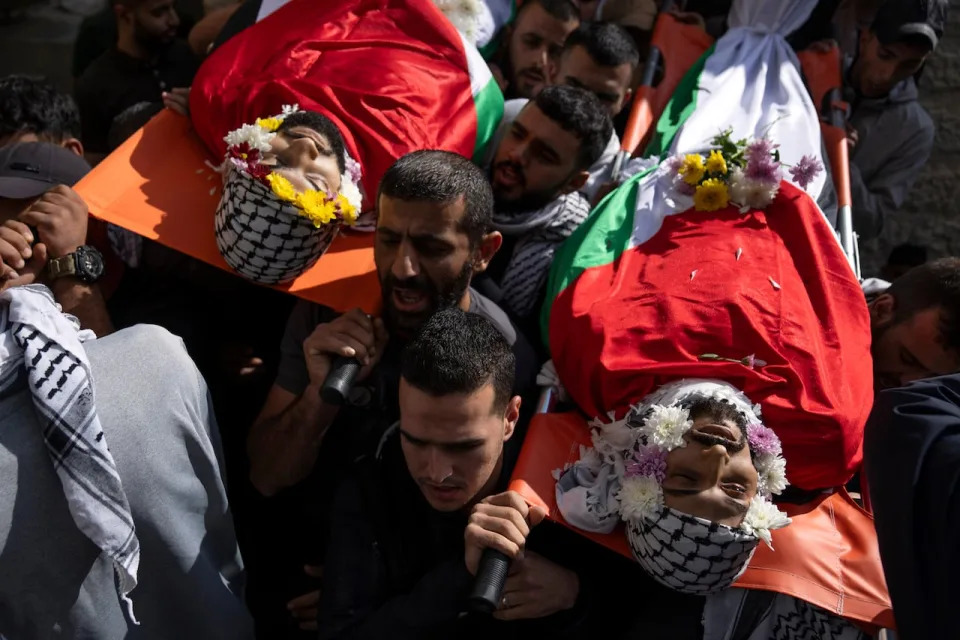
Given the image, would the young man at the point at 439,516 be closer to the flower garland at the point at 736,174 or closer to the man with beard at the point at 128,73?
the flower garland at the point at 736,174

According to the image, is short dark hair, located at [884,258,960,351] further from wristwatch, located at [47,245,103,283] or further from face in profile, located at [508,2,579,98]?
wristwatch, located at [47,245,103,283]

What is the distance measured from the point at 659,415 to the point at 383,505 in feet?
2.24

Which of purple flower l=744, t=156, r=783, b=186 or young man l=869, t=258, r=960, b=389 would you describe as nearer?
young man l=869, t=258, r=960, b=389

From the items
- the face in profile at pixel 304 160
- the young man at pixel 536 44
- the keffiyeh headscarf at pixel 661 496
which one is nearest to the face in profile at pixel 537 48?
the young man at pixel 536 44

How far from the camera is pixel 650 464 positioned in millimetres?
1992

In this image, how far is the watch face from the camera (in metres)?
2.42

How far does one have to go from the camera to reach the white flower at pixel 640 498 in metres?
1.95

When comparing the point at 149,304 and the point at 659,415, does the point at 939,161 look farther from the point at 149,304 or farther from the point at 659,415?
the point at 149,304

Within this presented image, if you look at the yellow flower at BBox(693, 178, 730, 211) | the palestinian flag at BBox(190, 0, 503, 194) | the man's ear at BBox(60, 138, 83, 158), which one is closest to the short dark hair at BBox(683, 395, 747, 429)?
the yellow flower at BBox(693, 178, 730, 211)

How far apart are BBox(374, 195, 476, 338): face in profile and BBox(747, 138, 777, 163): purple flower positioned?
97cm

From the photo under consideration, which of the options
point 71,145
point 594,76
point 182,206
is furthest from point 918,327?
point 71,145

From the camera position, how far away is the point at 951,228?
16.1 ft

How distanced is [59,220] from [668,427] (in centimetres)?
167

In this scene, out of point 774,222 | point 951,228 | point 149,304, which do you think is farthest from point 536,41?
point 951,228
